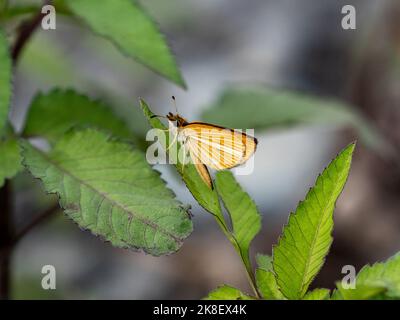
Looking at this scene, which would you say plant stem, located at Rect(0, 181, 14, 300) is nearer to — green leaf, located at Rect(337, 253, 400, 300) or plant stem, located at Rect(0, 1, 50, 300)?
plant stem, located at Rect(0, 1, 50, 300)

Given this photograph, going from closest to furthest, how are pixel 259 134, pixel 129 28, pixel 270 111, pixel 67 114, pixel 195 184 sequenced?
pixel 195 184
pixel 129 28
pixel 67 114
pixel 270 111
pixel 259 134

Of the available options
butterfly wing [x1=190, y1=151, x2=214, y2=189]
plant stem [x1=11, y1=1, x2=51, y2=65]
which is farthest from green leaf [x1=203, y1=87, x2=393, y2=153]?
butterfly wing [x1=190, y1=151, x2=214, y2=189]

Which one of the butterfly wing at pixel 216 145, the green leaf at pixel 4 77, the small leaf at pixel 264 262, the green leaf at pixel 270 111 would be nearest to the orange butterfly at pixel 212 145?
the butterfly wing at pixel 216 145

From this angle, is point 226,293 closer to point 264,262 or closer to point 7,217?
point 264,262

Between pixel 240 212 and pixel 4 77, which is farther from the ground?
pixel 4 77

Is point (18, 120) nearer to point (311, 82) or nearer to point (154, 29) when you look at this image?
point (311, 82)

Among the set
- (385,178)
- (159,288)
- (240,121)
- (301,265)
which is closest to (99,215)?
(301,265)

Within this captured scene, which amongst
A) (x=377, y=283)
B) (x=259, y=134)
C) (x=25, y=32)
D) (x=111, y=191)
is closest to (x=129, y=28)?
(x=25, y=32)
